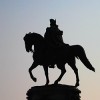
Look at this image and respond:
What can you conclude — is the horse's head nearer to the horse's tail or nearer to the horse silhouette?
the horse silhouette

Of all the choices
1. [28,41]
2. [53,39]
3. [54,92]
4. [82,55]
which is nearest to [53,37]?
[53,39]

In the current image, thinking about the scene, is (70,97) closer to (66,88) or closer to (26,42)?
(66,88)

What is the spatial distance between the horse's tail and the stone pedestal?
130 centimetres

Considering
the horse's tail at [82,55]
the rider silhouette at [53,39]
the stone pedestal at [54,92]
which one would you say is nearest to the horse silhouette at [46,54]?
the horse's tail at [82,55]

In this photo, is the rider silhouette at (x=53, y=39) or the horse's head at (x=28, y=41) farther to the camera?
the rider silhouette at (x=53, y=39)

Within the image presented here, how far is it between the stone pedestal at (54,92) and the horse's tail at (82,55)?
1297 mm

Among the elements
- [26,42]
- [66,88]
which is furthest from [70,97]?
[26,42]

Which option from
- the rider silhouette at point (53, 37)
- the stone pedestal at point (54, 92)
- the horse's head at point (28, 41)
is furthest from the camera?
the rider silhouette at point (53, 37)

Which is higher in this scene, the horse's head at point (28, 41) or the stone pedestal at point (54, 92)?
the horse's head at point (28, 41)

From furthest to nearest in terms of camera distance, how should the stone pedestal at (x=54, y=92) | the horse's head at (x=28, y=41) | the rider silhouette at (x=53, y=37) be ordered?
1. the rider silhouette at (x=53, y=37)
2. the horse's head at (x=28, y=41)
3. the stone pedestal at (x=54, y=92)

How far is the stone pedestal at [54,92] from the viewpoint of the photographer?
4100cm

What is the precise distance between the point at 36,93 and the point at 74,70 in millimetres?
1992

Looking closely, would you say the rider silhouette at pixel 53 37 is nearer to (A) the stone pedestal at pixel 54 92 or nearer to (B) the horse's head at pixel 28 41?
(B) the horse's head at pixel 28 41

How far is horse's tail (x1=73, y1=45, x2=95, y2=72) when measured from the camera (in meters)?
41.8
